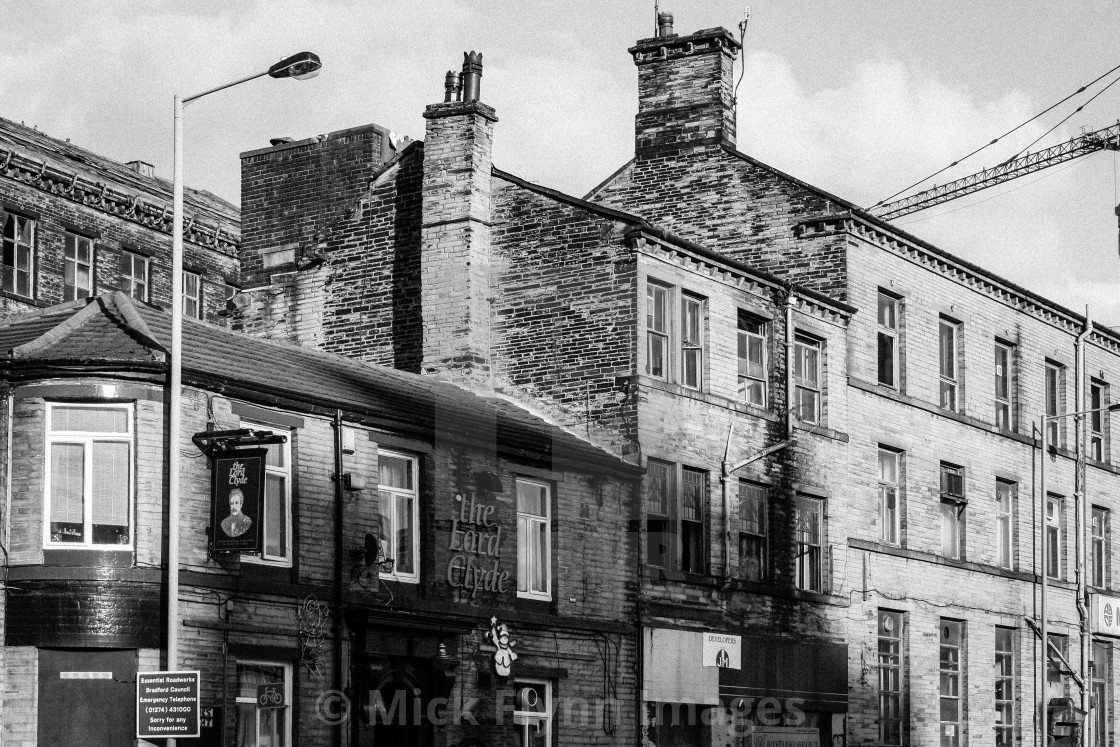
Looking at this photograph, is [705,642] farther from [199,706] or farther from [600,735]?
[199,706]

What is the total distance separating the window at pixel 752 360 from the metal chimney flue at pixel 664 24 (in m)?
7.62

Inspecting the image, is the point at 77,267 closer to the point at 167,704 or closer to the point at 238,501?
the point at 238,501

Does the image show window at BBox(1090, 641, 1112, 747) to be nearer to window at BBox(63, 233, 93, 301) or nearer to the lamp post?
window at BBox(63, 233, 93, 301)

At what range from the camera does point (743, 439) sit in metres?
32.8

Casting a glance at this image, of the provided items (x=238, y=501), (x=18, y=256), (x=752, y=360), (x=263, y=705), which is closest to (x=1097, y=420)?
(x=752, y=360)

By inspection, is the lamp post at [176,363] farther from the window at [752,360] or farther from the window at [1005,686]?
the window at [1005,686]

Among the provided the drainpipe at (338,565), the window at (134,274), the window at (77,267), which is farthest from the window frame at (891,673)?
the window at (134,274)

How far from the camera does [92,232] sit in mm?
44688

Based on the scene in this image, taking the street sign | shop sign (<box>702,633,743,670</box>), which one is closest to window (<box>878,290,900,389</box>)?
shop sign (<box>702,633,743,670</box>)

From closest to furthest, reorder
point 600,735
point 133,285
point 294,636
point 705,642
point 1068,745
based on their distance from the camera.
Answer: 1. point 294,636
2. point 600,735
3. point 705,642
4. point 1068,745
5. point 133,285

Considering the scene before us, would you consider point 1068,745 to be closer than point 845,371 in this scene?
No

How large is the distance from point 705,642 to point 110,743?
11674 millimetres

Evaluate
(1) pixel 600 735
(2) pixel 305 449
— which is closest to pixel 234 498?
(2) pixel 305 449

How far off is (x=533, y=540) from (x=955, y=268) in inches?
588
